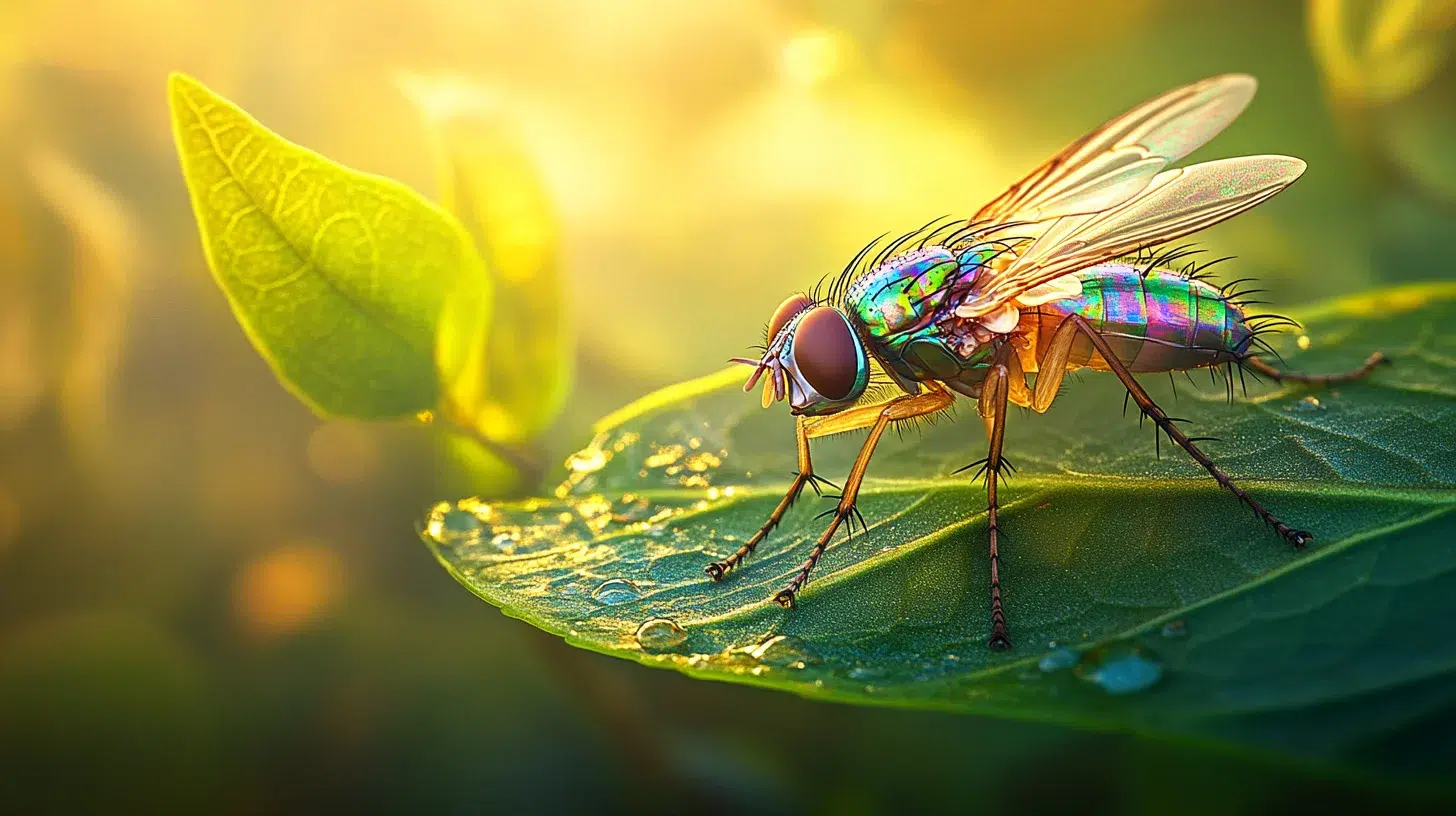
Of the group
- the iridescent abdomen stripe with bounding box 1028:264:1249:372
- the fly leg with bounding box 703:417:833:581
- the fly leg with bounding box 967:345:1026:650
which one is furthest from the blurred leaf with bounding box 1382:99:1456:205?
the fly leg with bounding box 703:417:833:581

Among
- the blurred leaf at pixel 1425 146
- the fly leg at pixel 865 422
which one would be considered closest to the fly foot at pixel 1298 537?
the fly leg at pixel 865 422

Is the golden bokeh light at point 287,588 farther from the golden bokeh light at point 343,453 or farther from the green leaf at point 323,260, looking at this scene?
the green leaf at point 323,260

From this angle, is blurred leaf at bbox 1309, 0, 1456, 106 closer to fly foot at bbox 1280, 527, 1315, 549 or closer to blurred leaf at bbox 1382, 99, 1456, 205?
blurred leaf at bbox 1382, 99, 1456, 205

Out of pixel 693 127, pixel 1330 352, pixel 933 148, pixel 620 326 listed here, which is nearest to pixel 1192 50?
pixel 933 148

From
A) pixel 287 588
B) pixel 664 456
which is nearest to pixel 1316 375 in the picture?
pixel 664 456

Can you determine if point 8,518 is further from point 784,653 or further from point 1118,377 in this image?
point 1118,377

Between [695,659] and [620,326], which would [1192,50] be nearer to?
[620,326]
